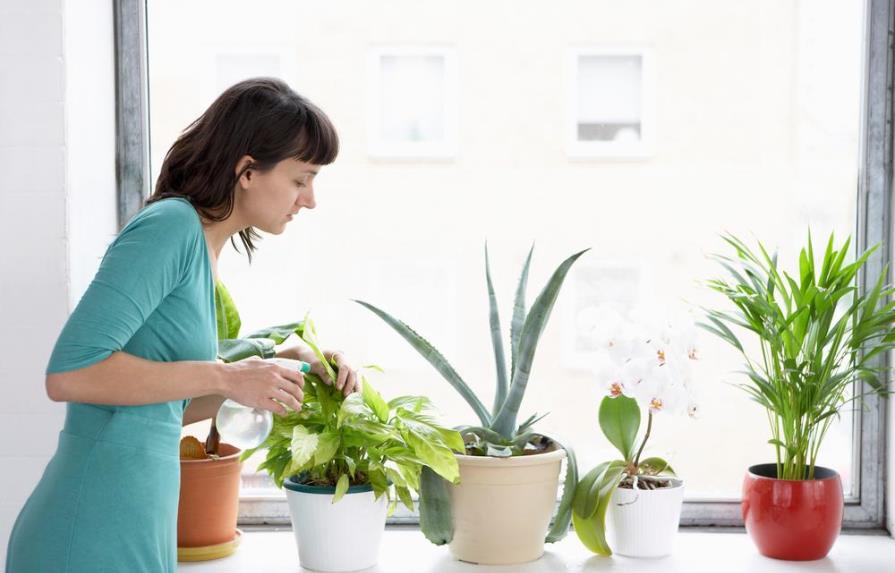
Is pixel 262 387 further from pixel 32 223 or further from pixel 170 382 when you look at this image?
pixel 32 223

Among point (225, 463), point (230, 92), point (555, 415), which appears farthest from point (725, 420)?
point (230, 92)

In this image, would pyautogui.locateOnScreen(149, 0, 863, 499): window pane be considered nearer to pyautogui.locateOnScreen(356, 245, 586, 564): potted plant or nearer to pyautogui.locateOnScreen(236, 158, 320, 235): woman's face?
pyautogui.locateOnScreen(356, 245, 586, 564): potted plant

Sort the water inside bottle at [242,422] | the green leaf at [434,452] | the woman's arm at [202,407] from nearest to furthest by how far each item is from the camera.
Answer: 1. the water inside bottle at [242,422]
2. the woman's arm at [202,407]
3. the green leaf at [434,452]

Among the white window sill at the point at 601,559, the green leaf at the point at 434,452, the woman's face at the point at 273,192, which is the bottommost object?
the white window sill at the point at 601,559

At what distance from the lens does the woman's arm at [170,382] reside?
4.08 feet

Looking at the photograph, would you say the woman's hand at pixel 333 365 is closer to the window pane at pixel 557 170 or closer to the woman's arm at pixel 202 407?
the woman's arm at pixel 202 407

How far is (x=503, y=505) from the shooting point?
74.4 inches

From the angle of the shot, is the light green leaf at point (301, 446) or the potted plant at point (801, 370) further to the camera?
the potted plant at point (801, 370)

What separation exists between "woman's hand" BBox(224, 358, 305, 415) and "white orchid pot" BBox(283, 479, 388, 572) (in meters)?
0.51

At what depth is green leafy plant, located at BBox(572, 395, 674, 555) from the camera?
6.39 ft

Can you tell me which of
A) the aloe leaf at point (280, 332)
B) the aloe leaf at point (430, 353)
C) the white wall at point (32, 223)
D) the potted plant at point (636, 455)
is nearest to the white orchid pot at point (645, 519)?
the potted plant at point (636, 455)

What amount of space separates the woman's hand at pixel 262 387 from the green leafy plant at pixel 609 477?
792 millimetres

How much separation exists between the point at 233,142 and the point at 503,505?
917mm

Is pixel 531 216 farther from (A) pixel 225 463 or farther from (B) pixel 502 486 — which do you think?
(A) pixel 225 463
